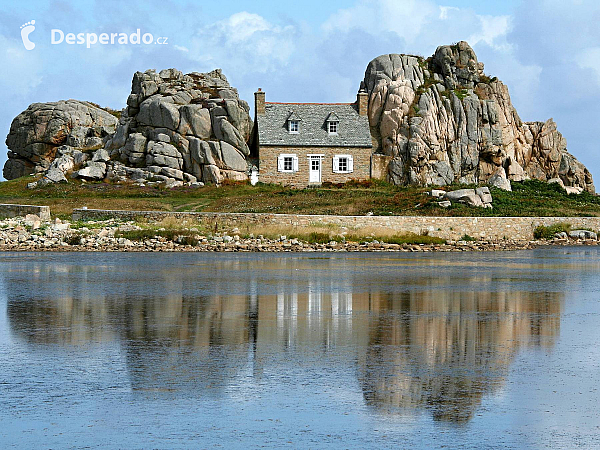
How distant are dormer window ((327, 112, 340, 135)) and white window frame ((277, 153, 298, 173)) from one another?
12.8ft

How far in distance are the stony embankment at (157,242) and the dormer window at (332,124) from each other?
22.6m

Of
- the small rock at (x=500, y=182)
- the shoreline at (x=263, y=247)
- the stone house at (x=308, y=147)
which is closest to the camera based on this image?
the shoreline at (x=263, y=247)

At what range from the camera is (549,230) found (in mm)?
50094

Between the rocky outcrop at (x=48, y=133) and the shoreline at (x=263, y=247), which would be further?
the rocky outcrop at (x=48, y=133)

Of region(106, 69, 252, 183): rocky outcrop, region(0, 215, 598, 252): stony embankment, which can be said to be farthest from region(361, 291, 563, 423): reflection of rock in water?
region(106, 69, 252, 183): rocky outcrop

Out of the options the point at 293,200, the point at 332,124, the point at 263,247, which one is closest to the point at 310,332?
the point at 263,247

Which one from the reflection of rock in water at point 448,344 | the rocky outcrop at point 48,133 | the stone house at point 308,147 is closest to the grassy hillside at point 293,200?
the stone house at point 308,147

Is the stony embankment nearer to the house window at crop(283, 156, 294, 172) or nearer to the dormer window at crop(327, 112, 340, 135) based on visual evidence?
the house window at crop(283, 156, 294, 172)

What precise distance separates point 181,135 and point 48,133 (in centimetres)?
1722

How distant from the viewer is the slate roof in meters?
64.9

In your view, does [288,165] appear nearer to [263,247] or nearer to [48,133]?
[263,247]

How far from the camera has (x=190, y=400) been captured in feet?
33.2

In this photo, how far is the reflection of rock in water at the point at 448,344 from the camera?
1043 cm

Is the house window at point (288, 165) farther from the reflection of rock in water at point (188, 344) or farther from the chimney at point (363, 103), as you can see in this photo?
the reflection of rock in water at point (188, 344)
